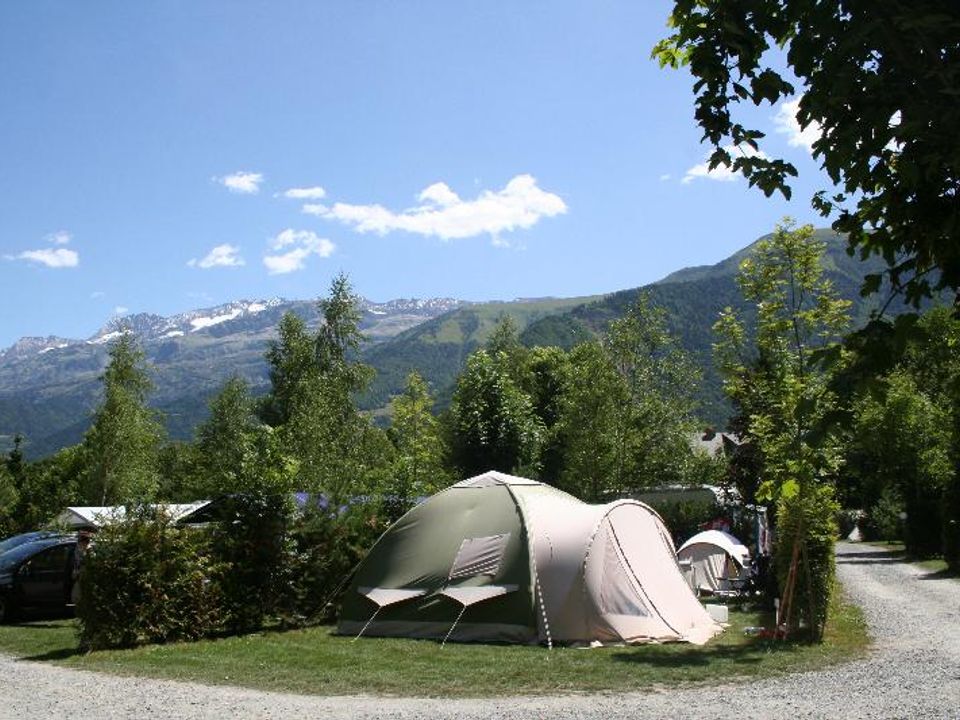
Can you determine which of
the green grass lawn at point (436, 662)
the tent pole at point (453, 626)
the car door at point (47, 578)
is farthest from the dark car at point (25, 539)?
the tent pole at point (453, 626)

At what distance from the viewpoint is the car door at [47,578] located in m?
18.3

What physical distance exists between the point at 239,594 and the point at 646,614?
6960 millimetres

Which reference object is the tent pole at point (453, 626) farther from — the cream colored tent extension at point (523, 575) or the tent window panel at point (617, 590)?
the tent window panel at point (617, 590)

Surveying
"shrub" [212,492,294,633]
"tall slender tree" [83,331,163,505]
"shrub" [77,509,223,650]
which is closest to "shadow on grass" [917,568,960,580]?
"shrub" [212,492,294,633]

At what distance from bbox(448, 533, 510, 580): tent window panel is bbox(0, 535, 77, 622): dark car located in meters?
8.42

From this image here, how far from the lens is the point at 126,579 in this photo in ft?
47.0

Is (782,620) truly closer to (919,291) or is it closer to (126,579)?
(126,579)

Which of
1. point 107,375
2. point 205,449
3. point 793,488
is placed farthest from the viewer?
point 205,449

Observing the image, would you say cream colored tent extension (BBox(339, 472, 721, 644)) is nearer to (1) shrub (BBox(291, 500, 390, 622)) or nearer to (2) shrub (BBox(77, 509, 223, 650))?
(1) shrub (BBox(291, 500, 390, 622))

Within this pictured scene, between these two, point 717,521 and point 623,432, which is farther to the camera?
point 623,432

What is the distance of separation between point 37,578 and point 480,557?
31.2 feet

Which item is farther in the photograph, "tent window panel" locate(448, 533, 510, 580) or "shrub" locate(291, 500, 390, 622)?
"shrub" locate(291, 500, 390, 622)

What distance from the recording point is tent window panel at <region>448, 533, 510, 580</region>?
15180mm

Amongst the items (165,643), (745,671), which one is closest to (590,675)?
(745,671)
